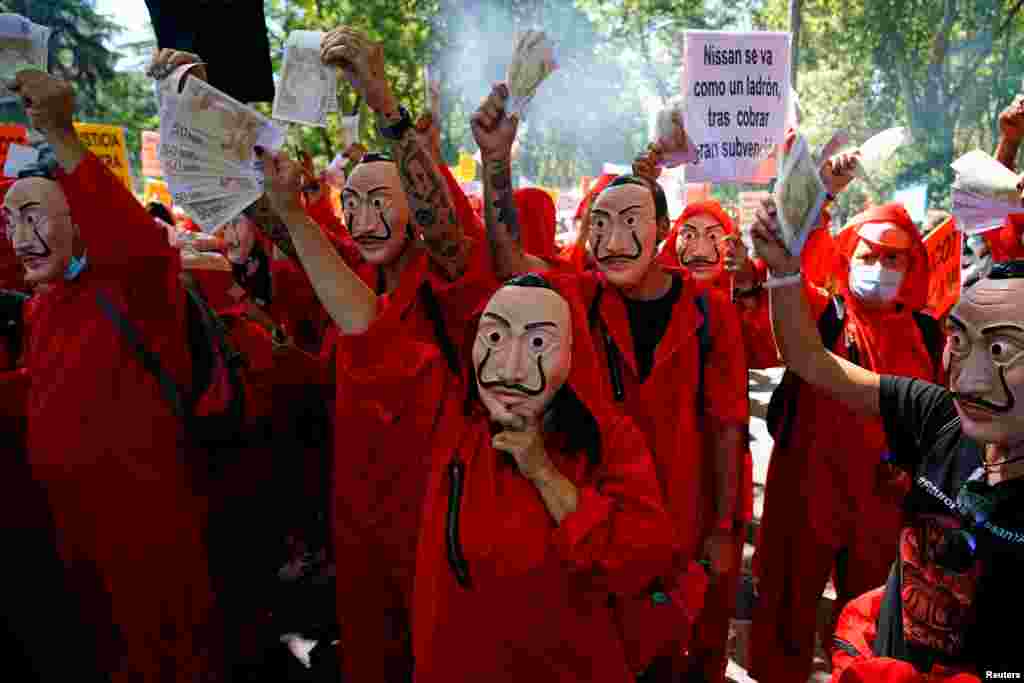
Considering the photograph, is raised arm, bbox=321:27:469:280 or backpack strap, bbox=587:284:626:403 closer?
raised arm, bbox=321:27:469:280

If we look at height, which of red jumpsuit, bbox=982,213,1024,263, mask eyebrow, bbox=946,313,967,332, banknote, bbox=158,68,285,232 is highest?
banknote, bbox=158,68,285,232

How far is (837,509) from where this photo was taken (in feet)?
10.5

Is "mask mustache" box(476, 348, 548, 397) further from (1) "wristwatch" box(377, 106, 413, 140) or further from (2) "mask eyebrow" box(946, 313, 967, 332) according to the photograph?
(1) "wristwatch" box(377, 106, 413, 140)

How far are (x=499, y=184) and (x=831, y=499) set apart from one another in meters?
1.87

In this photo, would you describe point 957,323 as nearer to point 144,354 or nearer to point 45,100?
point 144,354

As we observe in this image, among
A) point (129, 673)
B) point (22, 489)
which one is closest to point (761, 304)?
point (129, 673)

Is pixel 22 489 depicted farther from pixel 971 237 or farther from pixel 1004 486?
pixel 971 237

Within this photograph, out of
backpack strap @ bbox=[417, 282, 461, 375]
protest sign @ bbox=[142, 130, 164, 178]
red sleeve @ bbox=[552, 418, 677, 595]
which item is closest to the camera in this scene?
red sleeve @ bbox=[552, 418, 677, 595]

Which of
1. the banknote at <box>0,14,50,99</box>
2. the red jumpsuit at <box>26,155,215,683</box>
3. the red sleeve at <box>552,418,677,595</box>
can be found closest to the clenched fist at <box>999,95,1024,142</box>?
the red sleeve at <box>552,418,677,595</box>

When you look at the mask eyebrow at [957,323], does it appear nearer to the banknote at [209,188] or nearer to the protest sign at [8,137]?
the banknote at [209,188]

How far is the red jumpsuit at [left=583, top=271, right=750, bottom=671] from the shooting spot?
2730mm

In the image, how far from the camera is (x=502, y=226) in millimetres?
2752

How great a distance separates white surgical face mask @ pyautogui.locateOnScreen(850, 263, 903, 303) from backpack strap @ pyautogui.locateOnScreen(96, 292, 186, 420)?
2777 millimetres

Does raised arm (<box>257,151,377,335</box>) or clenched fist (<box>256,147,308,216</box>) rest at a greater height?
clenched fist (<box>256,147,308,216</box>)
